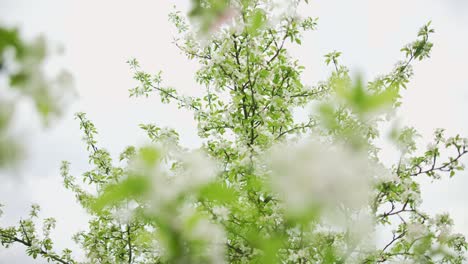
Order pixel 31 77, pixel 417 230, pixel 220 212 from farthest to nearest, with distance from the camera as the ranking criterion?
pixel 417 230, pixel 220 212, pixel 31 77

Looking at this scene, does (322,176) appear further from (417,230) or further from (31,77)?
(417,230)

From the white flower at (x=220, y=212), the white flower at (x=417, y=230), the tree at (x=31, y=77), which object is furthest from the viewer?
the white flower at (x=417, y=230)

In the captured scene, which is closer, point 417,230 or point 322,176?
point 322,176

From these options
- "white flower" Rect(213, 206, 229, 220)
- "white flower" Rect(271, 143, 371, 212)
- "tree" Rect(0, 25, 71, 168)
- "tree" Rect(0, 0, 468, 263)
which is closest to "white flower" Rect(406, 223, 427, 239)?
"tree" Rect(0, 0, 468, 263)

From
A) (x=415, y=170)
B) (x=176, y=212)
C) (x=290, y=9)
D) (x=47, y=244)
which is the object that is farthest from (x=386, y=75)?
(x=47, y=244)

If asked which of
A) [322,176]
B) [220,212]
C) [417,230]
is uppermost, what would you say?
[417,230]

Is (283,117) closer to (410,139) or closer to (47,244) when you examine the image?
(410,139)

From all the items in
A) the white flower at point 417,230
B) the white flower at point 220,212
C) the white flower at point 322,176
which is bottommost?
the white flower at point 322,176

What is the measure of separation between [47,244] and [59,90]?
6749 millimetres

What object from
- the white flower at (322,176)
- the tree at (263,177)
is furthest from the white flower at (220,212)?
the white flower at (322,176)

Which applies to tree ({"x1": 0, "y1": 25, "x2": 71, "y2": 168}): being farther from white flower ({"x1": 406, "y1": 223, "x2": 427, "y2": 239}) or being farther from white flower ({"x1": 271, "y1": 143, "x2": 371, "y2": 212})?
white flower ({"x1": 406, "y1": 223, "x2": 427, "y2": 239})

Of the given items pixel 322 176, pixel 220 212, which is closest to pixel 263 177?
pixel 220 212

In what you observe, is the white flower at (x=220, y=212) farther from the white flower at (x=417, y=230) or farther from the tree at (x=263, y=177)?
the white flower at (x=417, y=230)

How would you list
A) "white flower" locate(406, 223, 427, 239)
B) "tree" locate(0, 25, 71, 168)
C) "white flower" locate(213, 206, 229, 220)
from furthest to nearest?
1. "white flower" locate(406, 223, 427, 239)
2. "white flower" locate(213, 206, 229, 220)
3. "tree" locate(0, 25, 71, 168)
